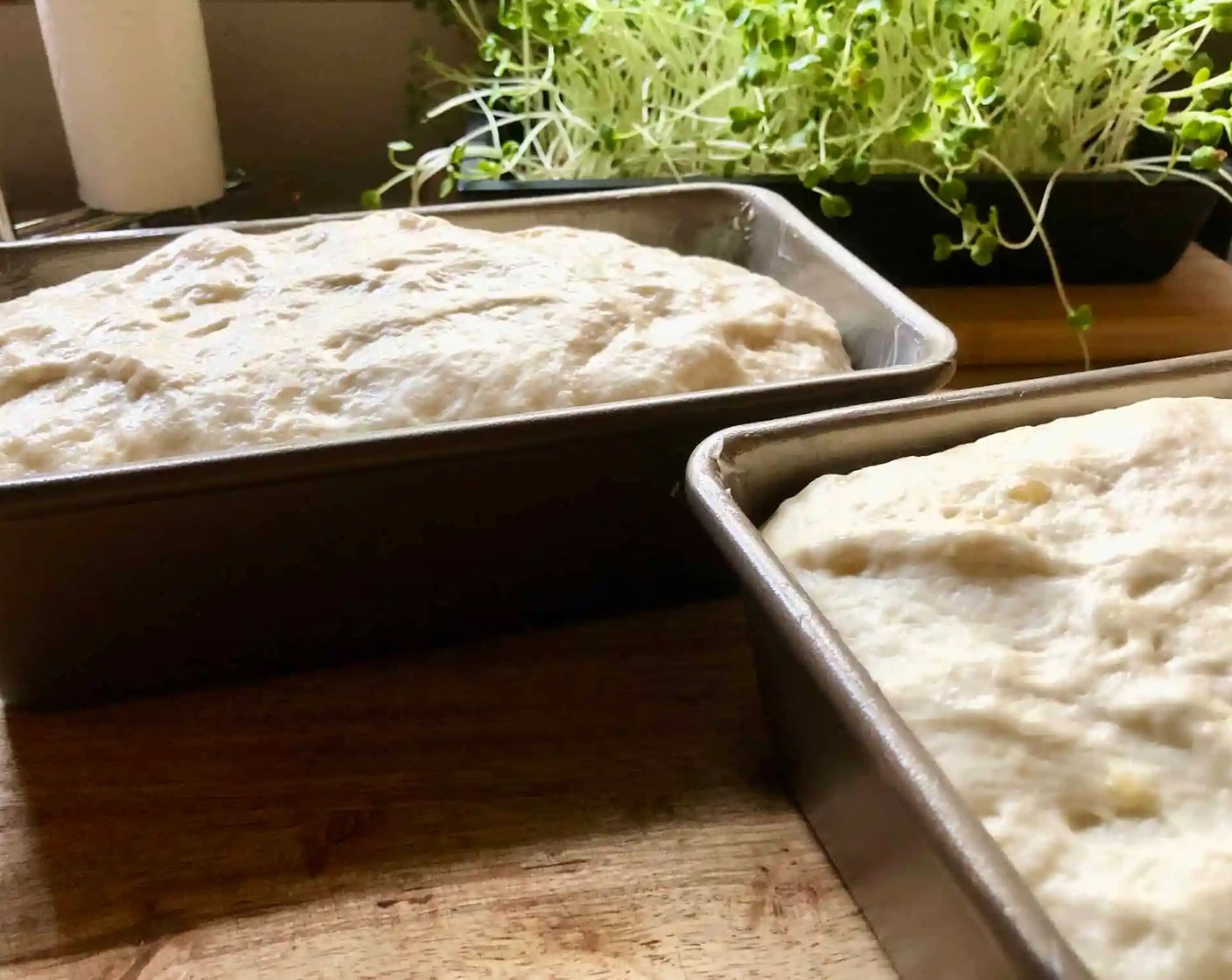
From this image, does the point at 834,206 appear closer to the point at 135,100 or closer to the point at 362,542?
the point at 362,542

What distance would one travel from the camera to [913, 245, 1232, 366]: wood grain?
3.34 feet

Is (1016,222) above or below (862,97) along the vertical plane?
below

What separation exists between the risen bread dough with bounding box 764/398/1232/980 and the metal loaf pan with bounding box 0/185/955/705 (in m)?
0.11

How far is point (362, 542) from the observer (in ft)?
2.12

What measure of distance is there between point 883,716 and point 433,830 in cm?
30

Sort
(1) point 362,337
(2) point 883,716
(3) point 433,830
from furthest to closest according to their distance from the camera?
1. (1) point 362,337
2. (3) point 433,830
3. (2) point 883,716

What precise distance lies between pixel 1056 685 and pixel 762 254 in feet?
1.91

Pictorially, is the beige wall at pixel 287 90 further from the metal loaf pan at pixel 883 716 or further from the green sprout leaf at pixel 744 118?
the metal loaf pan at pixel 883 716

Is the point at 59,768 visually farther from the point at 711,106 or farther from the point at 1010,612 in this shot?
the point at 711,106

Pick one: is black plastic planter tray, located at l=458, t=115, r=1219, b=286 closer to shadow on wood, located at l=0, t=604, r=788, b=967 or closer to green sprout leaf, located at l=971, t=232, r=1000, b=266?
green sprout leaf, located at l=971, t=232, r=1000, b=266

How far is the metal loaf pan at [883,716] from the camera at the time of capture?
39 centimetres

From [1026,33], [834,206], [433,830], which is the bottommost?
[433,830]

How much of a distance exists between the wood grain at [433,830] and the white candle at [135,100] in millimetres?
684

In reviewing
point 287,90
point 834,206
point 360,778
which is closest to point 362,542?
point 360,778
